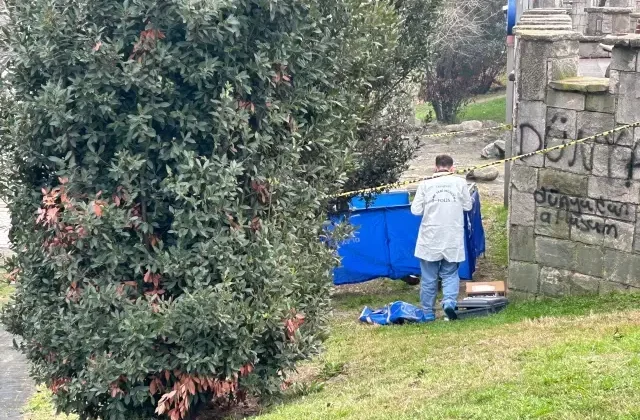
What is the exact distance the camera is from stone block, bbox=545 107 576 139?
9312 millimetres

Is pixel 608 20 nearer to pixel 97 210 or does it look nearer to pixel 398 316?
pixel 398 316

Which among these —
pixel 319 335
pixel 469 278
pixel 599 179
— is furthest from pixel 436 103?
pixel 319 335

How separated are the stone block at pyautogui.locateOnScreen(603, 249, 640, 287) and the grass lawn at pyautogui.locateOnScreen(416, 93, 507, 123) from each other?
64.3 feet

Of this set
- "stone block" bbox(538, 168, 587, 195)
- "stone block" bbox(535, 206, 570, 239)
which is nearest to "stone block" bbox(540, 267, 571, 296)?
"stone block" bbox(535, 206, 570, 239)

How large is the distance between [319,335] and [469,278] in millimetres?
4783

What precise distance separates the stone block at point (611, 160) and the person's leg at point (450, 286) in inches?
67.5

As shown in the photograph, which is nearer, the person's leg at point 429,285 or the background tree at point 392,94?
the background tree at point 392,94

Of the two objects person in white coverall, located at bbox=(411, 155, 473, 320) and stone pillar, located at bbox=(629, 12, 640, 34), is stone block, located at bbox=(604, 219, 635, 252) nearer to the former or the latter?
person in white coverall, located at bbox=(411, 155, 473, 320)

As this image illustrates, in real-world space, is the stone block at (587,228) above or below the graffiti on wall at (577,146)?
below

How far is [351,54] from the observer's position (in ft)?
25.2

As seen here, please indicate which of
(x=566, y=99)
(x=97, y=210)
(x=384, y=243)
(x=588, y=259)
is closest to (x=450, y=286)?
(x=588, y=259)

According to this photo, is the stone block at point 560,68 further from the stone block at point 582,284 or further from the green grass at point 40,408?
the green grass at point 40,408

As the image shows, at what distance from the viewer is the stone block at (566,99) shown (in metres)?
9.22

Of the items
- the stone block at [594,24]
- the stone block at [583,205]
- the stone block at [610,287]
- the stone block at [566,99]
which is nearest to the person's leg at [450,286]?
the stone block at [583,205]
